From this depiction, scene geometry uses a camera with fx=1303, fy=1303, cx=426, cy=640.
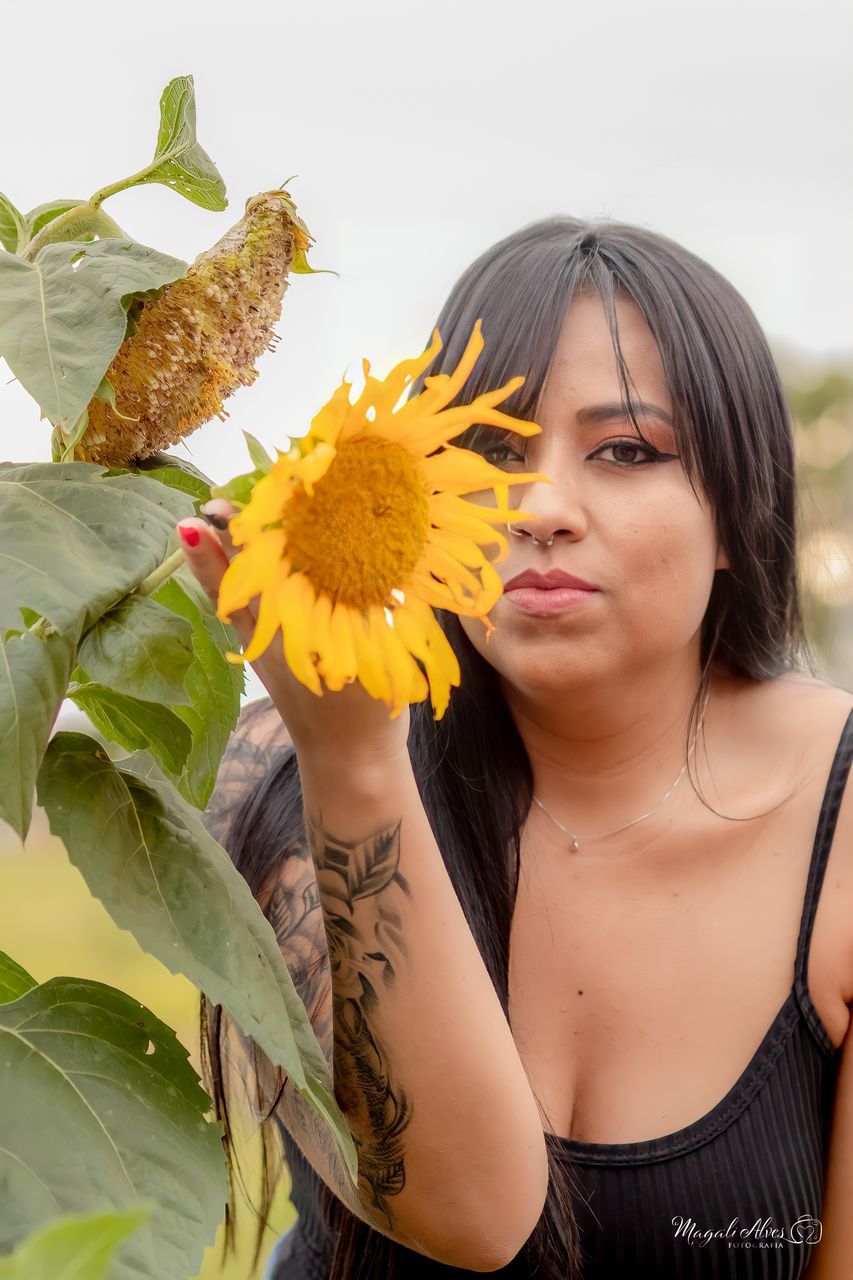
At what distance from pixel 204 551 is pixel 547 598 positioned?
0.44m

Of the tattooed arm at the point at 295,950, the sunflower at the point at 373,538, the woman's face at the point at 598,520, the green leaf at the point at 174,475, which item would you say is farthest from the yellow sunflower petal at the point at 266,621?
the woman's face at the point at 598,520

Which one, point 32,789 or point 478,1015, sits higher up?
point 32,789

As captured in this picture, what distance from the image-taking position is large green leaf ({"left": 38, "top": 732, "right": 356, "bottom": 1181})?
37 centimetres

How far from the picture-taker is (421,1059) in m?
0.64

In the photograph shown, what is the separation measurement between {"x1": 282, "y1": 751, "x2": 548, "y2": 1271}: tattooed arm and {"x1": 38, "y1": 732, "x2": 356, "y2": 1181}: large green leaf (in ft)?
0.37

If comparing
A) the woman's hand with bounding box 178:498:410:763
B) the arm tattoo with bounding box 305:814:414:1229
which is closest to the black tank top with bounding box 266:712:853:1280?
the arm tattoo with bounding box 305:814:414:1229

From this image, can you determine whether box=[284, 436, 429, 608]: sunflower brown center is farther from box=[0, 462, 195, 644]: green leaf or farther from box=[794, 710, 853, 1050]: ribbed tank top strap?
box=[794, 710, 853, 1050]: ribbed tank top strap

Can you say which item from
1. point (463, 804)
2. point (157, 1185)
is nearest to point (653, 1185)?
point (463, 804)

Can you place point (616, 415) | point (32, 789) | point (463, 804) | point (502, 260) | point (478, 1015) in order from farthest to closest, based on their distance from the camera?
point (463, 804)
point (502, 260)
point (616, 415)
point (478, 1015)
point (32, 789)

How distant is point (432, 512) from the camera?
0.39 metres

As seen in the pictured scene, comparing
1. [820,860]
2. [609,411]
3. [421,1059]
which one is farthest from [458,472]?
[820,860]

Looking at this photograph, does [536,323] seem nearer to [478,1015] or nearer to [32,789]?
[478,1015]

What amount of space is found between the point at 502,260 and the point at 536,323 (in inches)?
4.5
